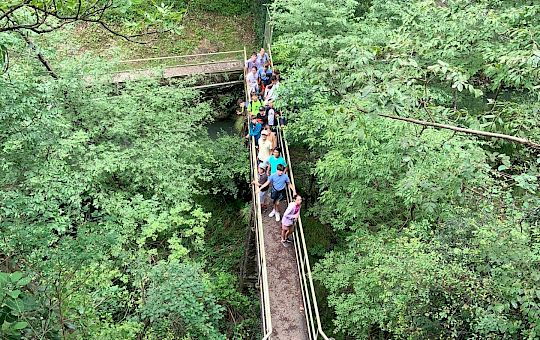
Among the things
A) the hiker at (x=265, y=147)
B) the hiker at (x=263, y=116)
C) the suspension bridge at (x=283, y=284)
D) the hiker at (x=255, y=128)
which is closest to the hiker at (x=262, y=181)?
the suspension bridge at (x=283, y=284)

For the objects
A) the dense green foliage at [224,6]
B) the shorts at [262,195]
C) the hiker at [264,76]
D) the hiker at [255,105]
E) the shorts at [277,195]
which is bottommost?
the shorts at [262,195]

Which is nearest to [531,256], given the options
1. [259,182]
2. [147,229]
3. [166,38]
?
[259,182]

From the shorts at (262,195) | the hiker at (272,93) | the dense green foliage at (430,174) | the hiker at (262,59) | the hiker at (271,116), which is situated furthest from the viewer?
the hiker at (262,59)

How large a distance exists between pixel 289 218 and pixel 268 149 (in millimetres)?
2163

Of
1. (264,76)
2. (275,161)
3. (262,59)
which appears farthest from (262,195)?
(262,59)

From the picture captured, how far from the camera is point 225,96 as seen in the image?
20.5 m

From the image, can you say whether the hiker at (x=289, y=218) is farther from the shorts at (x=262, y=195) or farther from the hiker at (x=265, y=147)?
the hiker at (x=265, y=147)

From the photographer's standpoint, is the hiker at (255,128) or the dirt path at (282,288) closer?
the dirt path at (282,288)

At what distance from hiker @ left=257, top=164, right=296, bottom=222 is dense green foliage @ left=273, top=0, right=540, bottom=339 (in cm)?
77

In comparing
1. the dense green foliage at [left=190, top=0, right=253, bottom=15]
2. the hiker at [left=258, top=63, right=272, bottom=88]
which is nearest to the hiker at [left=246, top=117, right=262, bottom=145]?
the hiker at [left=258, top=63, right=272, bottom=88]

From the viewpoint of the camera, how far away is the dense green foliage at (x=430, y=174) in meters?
6.03

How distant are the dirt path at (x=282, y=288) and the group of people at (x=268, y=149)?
8.8 inches

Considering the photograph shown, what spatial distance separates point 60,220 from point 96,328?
72.1 inches

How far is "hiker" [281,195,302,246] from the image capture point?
9.53 metres
